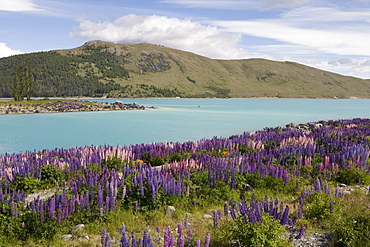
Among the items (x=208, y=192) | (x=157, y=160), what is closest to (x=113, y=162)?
(x=157, y=160)

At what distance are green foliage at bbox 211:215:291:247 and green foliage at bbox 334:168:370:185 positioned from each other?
6839 mm

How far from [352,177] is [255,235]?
796cm

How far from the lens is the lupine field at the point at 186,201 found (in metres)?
6.57

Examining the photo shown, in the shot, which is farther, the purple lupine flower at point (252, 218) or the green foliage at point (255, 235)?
the purple lupine flower at point (252, 218)

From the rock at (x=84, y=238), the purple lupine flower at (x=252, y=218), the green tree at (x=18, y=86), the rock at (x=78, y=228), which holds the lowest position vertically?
the rock at (x=84, y=238)

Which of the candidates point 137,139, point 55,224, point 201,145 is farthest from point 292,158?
point 137,139

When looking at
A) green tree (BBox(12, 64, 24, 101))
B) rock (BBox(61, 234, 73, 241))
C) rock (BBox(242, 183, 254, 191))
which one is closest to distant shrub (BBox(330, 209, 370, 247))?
rock (BBox(242, 183, 254, 191))

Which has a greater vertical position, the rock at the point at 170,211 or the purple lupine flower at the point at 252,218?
the purple lupine flower at the point at 252,218

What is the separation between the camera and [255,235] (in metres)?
5.98

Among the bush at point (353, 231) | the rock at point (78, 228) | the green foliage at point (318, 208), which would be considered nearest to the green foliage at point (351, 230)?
the bush at point (353, 231)

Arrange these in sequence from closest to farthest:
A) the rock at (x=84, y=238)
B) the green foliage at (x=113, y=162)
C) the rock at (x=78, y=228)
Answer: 1. the rock at (x=84, y=238)
2. the rock at (x=78, y=228)
3. the green foliage at (x=113, y=162)

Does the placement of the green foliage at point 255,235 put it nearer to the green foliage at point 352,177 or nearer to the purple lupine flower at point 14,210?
the purple lupine flower at point 14,210

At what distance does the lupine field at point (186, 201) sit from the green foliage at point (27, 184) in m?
0.03

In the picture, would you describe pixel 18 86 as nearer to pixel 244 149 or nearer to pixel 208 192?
pixel 244 149
